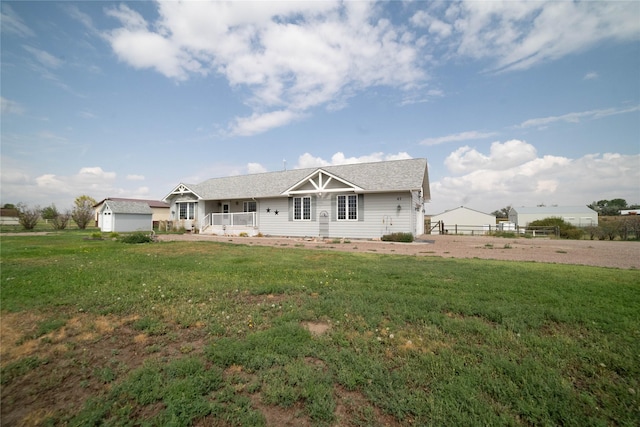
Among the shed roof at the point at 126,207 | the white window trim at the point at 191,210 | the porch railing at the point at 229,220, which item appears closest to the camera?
the porch railing at the point at 229,220

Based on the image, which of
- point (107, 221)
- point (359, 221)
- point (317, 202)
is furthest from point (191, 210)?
point (359, 221)

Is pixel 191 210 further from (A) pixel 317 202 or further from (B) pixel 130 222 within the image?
(A) pixel 317 202

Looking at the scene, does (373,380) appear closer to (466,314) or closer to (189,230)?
(466,314)

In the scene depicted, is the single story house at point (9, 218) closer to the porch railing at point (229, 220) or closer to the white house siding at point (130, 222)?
the white house siding at point (130, 222)

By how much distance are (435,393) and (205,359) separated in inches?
97.9

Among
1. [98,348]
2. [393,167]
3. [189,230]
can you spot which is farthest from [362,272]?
[189,230]

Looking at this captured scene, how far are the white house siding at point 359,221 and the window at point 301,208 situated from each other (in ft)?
1.27

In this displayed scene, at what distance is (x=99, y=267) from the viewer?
27.5 feet

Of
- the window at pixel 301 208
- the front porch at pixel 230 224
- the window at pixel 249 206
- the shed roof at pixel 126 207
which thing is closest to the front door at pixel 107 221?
the shed roof at pixel 126 207

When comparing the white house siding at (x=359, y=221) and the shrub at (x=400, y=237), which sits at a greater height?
the white house siding at (x=359, y=221)

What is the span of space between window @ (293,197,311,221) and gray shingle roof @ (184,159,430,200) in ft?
4.95

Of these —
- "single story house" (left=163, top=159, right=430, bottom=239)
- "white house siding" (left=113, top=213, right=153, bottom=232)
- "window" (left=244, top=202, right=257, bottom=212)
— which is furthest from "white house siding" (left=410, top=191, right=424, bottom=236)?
"white house siding" (left=113, top=213, right=153, bottom=232)

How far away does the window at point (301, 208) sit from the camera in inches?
880

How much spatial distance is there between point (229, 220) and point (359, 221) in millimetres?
11936
